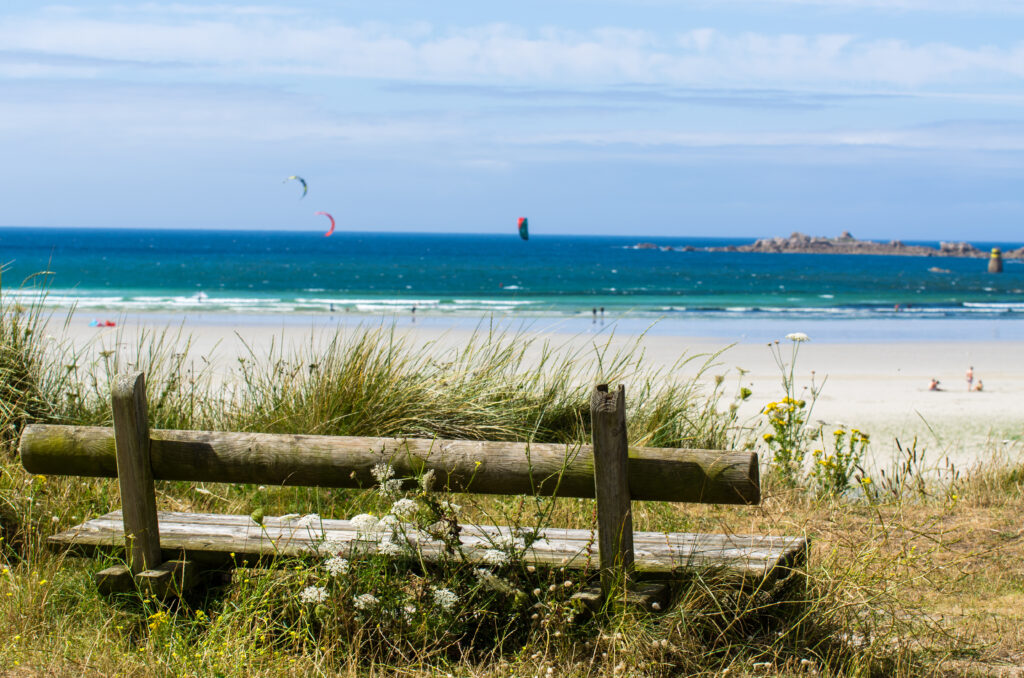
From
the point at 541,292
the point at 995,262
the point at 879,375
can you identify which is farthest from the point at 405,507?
the point at 995,262

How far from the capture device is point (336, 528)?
3512mm

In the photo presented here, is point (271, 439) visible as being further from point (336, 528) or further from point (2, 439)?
point (2, 439)

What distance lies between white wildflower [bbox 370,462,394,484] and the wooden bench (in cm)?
5

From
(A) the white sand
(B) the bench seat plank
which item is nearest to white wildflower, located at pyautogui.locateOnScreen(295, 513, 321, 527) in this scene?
(B) the bench seat plank

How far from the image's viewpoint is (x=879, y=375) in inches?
674

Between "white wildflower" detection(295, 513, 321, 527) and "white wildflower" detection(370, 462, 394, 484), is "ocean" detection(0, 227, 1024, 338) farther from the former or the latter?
"white wildflower" detection(370, 462, 394, 484)

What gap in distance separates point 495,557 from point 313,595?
63cm

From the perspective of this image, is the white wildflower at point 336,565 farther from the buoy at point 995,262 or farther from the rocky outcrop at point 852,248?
the rocky outcrop at point 852,248

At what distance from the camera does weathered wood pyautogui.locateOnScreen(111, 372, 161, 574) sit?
3.05m

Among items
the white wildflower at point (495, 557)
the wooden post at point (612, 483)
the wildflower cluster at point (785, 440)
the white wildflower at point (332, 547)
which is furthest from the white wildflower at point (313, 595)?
the wildflower cluster at point (785, 440)

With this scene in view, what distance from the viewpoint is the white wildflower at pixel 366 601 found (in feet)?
9.70

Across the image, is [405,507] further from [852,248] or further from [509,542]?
[852,248]

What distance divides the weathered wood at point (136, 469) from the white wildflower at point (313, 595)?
0.68 meters

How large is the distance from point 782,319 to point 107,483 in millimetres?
29724
